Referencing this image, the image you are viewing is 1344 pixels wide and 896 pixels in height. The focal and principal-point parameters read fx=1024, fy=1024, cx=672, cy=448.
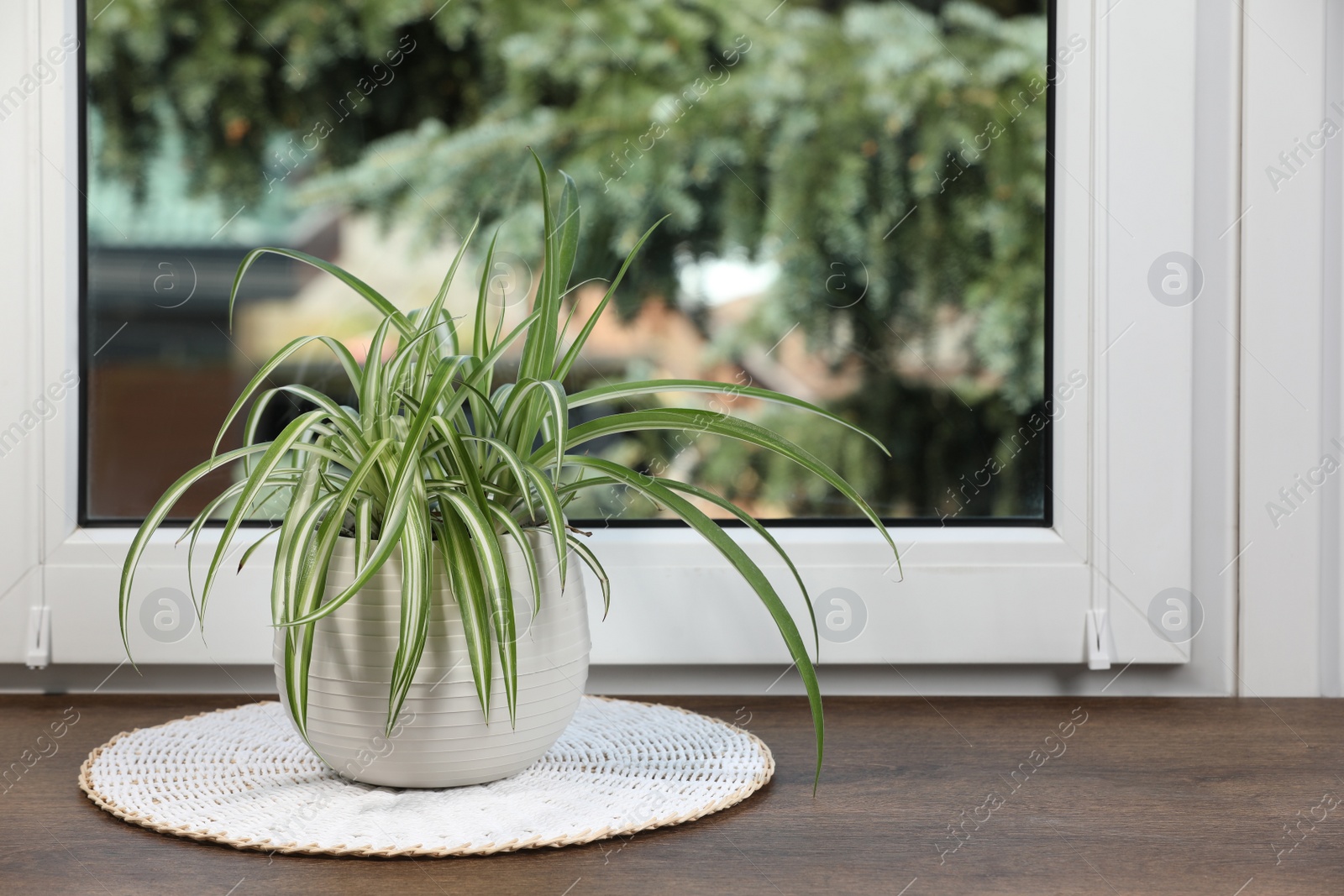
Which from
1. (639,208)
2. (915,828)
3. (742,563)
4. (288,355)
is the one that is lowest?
(915,828)

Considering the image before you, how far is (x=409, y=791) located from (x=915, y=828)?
1.05 feet

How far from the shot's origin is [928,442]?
Answer: 999mm

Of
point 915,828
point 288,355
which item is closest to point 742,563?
point 915,828

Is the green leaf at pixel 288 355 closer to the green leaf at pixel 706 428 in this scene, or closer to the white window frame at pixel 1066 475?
the green leaf at pixel 706 428

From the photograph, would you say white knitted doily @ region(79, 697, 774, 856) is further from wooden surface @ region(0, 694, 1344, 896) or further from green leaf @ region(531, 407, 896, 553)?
green leaf @ region(531, 407, 896, 553)

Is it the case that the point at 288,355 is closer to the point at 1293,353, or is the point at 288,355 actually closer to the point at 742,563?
the point at 742,563

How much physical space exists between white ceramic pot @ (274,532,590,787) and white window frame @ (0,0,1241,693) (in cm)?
29

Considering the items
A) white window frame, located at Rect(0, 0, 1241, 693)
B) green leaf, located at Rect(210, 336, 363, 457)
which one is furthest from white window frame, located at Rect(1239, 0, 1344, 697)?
green leaf, located at Rect(210, 336, 363, 457)

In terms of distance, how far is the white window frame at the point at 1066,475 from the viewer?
37.0 inches

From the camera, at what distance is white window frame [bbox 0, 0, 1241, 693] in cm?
94

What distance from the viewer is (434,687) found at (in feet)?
2.01

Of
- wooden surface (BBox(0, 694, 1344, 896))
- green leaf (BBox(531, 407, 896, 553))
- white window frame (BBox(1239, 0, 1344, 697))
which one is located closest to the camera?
wooden surface (BBox(0, 694, 1344, 896))

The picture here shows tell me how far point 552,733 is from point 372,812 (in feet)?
0.39

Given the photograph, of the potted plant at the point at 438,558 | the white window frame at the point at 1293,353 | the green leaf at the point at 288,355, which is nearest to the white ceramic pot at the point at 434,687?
the potted plant at the point at 438,558
